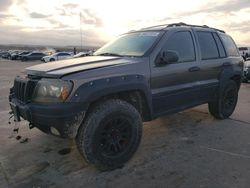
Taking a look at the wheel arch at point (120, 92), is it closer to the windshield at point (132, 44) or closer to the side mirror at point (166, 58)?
the side mirror at point (166, 58)

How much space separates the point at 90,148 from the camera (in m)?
3.82

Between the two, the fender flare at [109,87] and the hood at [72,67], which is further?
the hood at [72,67]

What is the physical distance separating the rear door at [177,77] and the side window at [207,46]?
0.92ft

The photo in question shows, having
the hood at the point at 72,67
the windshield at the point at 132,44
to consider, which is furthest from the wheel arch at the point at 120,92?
the windshield at the point at 132,44

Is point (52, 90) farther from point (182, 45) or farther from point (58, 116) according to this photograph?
point (182, 45)

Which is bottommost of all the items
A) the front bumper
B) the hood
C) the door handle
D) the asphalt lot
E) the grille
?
the asphalt lot

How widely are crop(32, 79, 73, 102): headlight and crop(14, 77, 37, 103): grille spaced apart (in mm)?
92

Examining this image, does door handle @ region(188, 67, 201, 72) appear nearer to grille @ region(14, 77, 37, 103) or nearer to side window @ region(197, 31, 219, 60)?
side window @ region(197, 31, 219, 60)

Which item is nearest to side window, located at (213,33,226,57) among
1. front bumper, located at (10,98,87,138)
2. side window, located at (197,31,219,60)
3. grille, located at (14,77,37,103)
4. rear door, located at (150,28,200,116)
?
side window, located at (197,31,219,60)

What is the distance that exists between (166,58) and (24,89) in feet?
6.53

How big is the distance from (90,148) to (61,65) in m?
1.20

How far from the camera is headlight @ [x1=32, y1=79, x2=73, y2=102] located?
11.9ft

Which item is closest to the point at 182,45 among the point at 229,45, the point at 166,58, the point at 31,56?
the point at 166,58

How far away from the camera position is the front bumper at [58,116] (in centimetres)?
360
